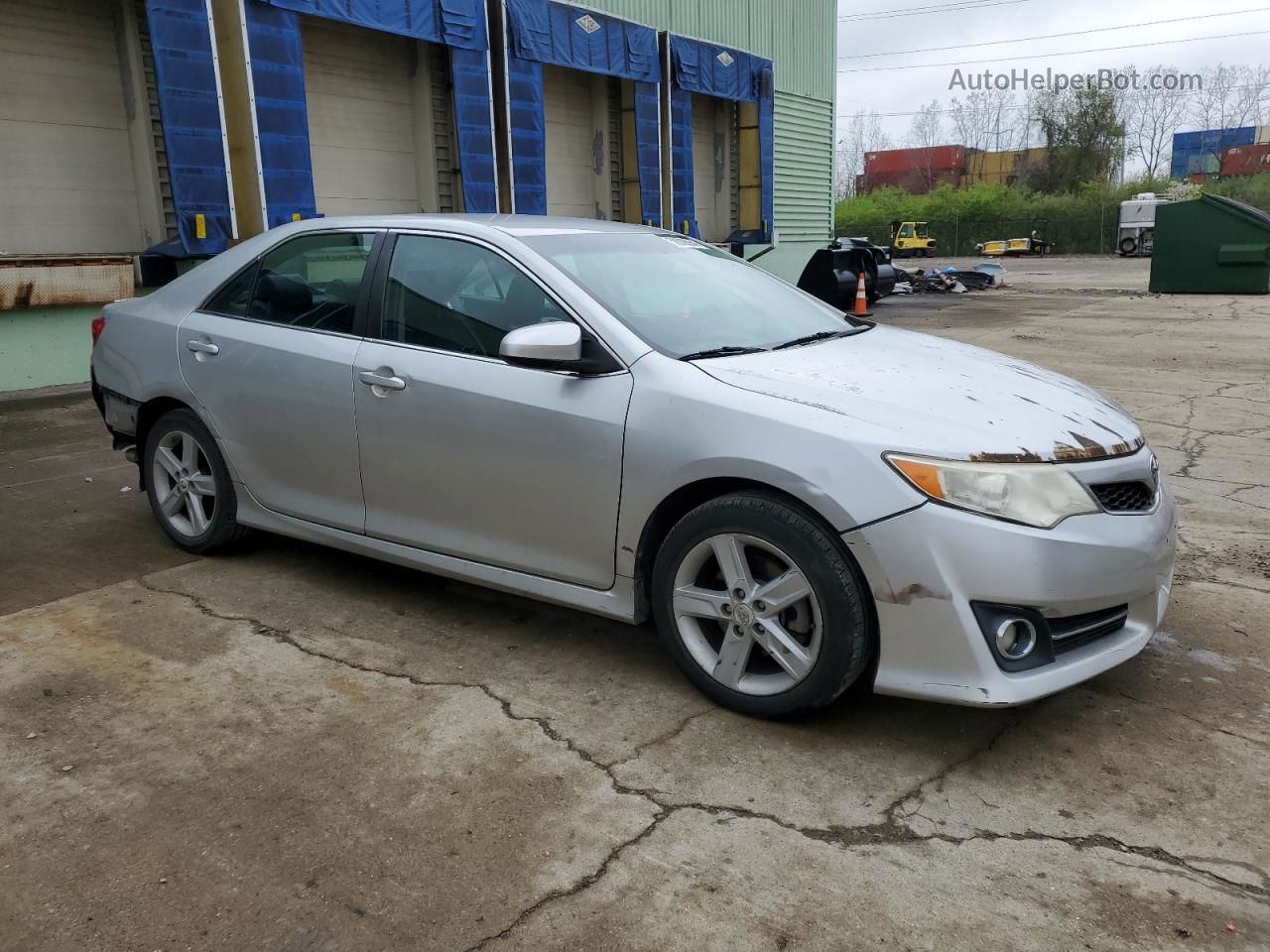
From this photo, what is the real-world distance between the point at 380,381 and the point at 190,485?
55.9 inches

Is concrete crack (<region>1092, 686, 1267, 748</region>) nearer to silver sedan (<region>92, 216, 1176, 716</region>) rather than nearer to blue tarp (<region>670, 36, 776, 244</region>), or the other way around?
silver sedan (<region>92, 216, 1176, 716</region>)

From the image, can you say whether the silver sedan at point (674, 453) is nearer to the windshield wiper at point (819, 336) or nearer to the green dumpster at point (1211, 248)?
the windshield wiper at point (819, 336)

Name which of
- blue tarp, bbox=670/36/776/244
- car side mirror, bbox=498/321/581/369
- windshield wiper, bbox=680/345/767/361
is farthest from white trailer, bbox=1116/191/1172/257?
car side mirror, bbox=498/321/581/369

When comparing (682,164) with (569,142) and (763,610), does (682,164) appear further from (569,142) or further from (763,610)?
(763,610)

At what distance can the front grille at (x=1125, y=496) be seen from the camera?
3.04 meters

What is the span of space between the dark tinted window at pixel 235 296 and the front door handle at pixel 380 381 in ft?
3.06

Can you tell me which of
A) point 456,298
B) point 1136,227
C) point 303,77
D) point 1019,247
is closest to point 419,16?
point 303,77

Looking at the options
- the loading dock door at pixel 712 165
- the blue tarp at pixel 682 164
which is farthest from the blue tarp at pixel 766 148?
the blue tarp at pixel 682 164

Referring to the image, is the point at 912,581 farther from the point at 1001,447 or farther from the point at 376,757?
the point at 376,757

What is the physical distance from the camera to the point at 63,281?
9336 mm

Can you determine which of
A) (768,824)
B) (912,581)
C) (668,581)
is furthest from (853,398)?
(768,824)

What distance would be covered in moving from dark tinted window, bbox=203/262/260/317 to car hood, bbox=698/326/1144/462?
2.25 m

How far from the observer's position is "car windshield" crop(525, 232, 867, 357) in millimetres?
3607

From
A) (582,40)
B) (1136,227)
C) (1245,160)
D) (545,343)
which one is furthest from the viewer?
(1245,160)
